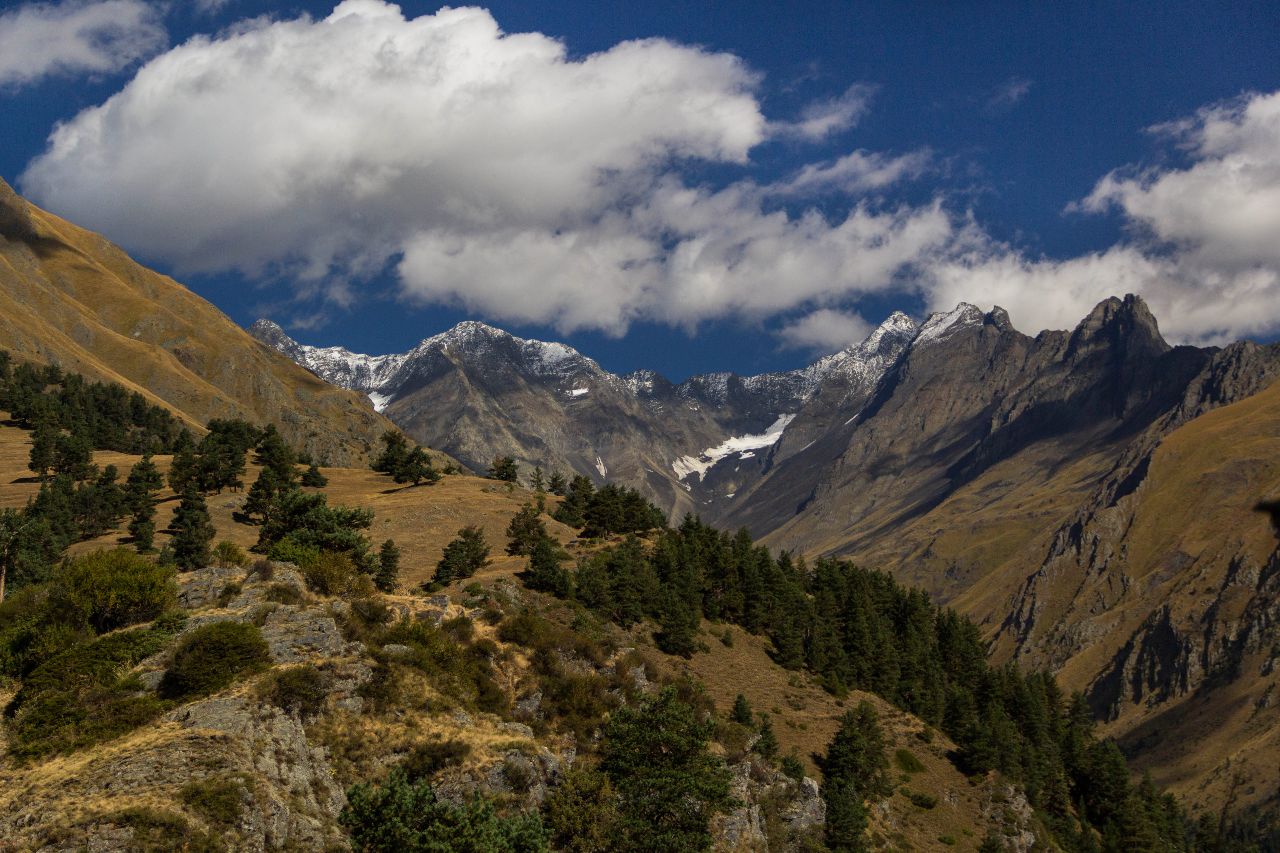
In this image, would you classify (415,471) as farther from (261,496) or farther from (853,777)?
(853,777)

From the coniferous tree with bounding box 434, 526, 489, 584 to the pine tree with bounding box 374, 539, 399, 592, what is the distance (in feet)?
13.6

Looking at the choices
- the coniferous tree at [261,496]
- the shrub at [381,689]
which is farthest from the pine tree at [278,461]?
the shrub at [381,689]

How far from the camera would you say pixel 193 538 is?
80188 millimetres

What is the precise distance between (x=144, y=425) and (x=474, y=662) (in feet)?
545

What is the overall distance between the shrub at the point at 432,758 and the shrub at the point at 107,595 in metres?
14.9

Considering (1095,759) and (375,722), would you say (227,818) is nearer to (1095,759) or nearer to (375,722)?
(375,722)

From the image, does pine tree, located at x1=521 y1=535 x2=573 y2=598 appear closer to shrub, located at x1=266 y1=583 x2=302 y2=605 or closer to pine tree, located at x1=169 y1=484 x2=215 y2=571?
shrub, located at x1=266 y1=583 x2=302 y2=605

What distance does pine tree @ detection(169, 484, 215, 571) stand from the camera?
260ft

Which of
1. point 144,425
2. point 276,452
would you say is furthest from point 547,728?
point 144,425

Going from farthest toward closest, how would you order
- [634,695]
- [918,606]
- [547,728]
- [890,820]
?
1. [918,606]
2. [890,820]
3. [634,695]
4. [547,728]

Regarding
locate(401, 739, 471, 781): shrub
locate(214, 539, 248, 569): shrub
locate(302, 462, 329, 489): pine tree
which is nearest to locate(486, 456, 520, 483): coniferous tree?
locate(302, 462, 329, 489): pine tree

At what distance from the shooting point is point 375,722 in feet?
128

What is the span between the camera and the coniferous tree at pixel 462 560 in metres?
76.2

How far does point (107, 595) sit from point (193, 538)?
42181 mm
